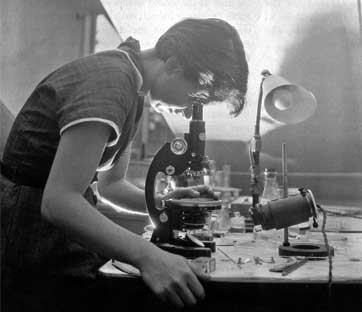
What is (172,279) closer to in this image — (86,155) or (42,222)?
(86,155)

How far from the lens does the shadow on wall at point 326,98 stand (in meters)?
2.05

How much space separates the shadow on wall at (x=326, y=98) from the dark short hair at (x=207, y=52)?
3.37 ft

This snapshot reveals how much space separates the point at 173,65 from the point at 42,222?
0.55 m

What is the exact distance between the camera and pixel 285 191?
1173 mm

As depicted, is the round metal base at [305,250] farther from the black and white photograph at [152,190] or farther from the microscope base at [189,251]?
the microscope base at [189,251]

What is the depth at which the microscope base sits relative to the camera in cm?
94

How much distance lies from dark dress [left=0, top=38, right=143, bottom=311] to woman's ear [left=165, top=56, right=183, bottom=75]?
0.39 ft

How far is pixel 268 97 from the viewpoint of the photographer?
64.3 inches

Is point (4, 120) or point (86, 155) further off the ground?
point (4, 120)

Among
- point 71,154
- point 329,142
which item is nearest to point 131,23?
point 71,154

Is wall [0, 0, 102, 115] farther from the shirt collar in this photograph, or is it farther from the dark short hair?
the dark short hair

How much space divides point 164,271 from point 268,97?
43.3 inches

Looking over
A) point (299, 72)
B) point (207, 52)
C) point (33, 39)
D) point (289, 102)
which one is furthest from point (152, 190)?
point (299, 72)

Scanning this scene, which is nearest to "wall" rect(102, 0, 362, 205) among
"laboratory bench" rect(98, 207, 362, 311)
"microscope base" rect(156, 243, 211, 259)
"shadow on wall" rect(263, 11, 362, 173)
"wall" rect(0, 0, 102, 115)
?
"shadow on wall" rect(263, 11, 362, 173)
